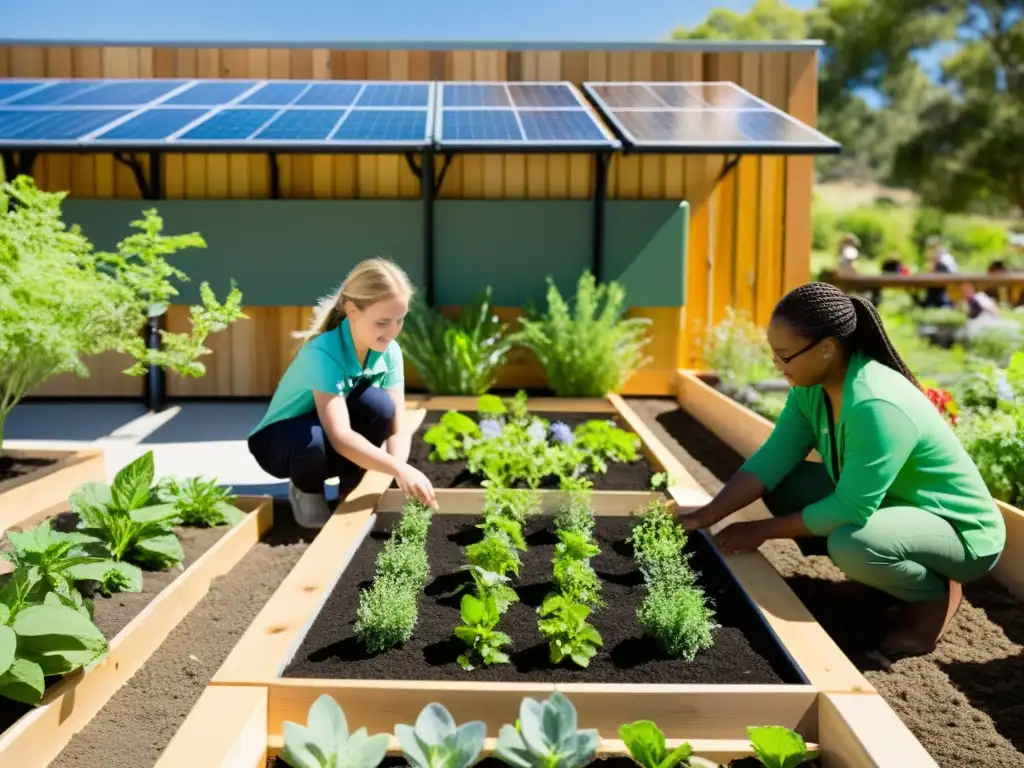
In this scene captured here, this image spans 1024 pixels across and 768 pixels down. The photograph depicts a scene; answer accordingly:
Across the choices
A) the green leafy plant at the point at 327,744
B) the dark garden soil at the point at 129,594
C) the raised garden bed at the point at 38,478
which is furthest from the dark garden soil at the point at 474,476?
the green leafy plant at the point at 327,744

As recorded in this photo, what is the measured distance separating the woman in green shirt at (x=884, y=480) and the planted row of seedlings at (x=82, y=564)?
2001 millimetres

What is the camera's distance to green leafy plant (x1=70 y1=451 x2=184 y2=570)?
3295 mm

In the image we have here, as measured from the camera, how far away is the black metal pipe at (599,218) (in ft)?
24.4

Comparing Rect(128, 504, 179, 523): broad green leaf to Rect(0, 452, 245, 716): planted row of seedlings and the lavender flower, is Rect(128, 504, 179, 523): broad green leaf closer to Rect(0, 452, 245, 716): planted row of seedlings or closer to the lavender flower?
Rect(0, 452, 245, 716): planted row of seedlings

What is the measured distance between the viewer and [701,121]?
7.20 metres

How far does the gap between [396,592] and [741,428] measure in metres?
3.79

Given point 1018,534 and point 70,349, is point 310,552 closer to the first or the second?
point 70,349

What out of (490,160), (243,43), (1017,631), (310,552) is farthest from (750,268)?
(310,552)

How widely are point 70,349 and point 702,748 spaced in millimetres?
3188

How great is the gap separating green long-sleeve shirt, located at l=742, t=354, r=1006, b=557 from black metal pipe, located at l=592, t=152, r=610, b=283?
15.4ft

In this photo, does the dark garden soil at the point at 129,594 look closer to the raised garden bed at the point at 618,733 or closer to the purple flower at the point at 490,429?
the raised garden bed at the point at 618,733

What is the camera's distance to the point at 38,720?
86.3 inches

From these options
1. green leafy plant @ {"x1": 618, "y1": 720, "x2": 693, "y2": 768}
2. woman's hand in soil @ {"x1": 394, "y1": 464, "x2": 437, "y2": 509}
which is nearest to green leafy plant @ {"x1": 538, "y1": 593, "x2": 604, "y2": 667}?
green leafy plant @ {"x1": 618, "y1": 720, "x2": 693, "y2": 768}

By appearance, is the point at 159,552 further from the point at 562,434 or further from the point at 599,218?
the point at 599,218
